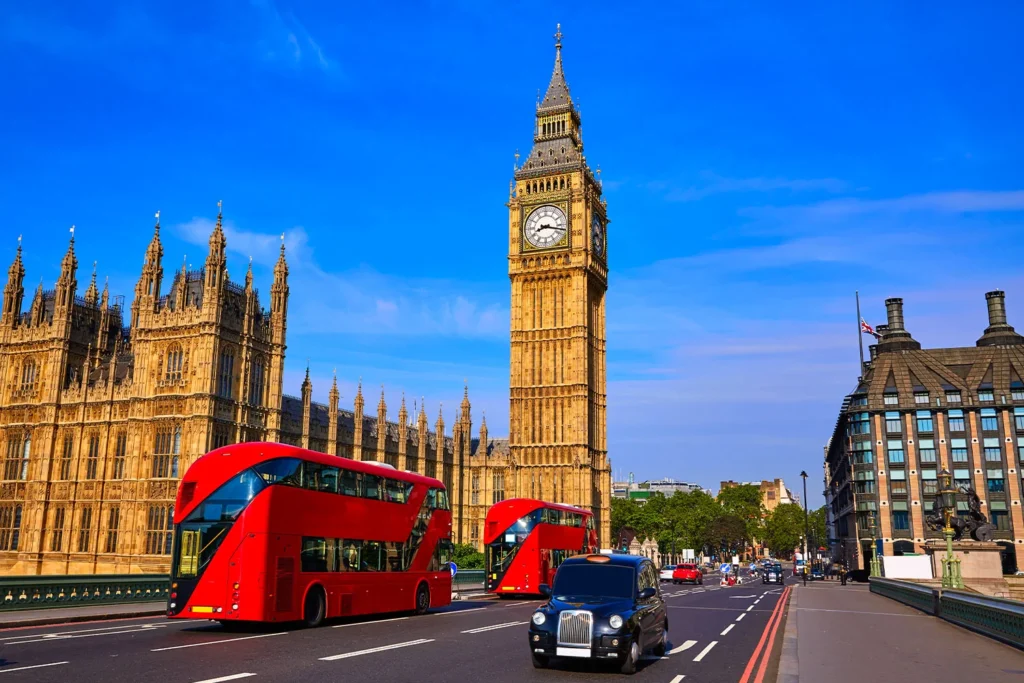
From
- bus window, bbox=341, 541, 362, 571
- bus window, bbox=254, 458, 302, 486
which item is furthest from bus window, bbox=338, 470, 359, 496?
bus window, bbox=254, 458, 302, 486

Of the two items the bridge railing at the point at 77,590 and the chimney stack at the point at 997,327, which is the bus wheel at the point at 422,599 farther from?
the chimney stack at the point at 997,327

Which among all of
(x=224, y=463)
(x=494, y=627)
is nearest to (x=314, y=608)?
(x=224, y=463)

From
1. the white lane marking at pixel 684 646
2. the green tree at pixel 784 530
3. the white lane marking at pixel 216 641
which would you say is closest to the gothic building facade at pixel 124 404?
the white lane marking at pixel 216 641

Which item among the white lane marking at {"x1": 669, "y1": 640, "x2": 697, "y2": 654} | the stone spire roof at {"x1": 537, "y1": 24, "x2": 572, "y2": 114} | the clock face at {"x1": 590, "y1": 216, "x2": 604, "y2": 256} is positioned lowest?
the white lane marking at {"x1": 669, "y1": 640, "x2": 697, "y2": 654}

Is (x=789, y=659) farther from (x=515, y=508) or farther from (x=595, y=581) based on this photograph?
(x=515, y=508)

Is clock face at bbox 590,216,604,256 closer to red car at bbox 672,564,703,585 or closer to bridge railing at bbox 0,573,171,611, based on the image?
red car at bbox 672,564,703,585

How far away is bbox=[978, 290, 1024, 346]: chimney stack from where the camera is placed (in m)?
96.2

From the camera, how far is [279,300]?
179 feet

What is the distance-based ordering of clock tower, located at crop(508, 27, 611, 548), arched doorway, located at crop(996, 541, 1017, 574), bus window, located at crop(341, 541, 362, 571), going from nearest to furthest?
bus window, located at crop(341, 541, 362, 571)
arched doorway, located at crop(996, 541, 1017, 574)
clock tower, located at crop(508, 27, 611, 548)

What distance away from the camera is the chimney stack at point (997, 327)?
96.2 metres

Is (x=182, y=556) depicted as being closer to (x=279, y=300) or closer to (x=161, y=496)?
(x=161, y=496)

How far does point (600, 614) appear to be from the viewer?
1405 centimetres

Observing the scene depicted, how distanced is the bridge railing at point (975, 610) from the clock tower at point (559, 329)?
163 ft

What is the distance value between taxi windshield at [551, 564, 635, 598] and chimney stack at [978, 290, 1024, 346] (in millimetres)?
96942
